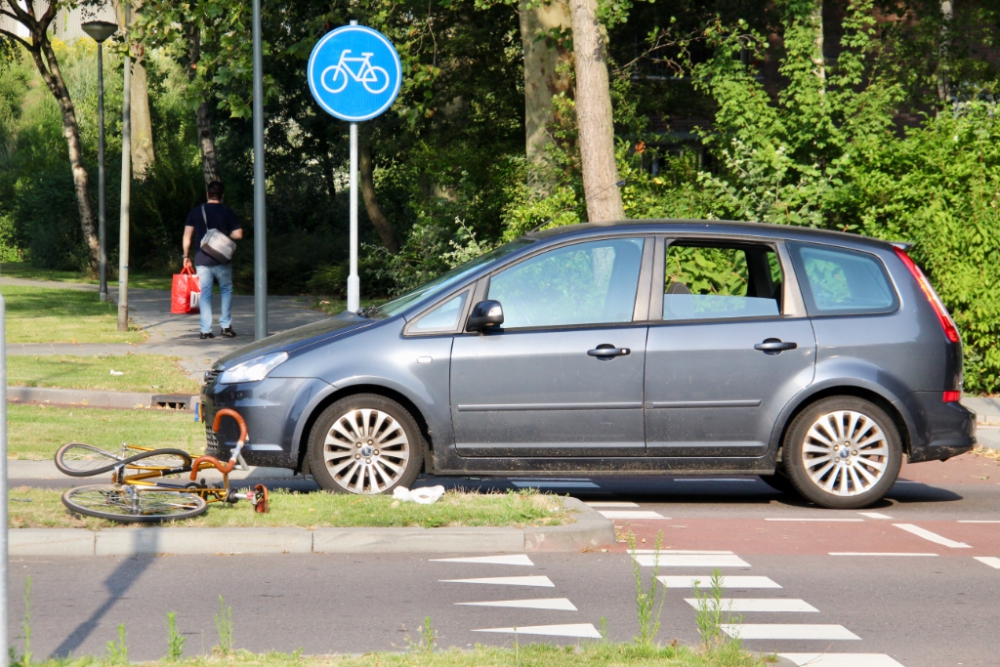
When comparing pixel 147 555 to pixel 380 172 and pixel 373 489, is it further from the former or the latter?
pixel 380 172

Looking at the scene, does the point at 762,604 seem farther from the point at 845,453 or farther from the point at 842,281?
the point at 842,281

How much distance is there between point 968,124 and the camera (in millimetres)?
13852

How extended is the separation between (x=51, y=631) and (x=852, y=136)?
1209 centimetres

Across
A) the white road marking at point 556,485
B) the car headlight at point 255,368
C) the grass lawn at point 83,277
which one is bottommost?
the white road marking at point 556,485

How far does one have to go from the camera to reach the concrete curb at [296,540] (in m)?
6.55

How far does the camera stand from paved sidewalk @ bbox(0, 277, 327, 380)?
16.0 meters

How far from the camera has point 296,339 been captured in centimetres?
804

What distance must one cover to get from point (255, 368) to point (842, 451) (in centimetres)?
375

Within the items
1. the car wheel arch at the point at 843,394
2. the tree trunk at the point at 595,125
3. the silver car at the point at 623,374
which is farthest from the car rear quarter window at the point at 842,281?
the tree trunk at the point at 595,125

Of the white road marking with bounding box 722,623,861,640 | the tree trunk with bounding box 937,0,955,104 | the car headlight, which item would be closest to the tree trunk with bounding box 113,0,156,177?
the tree trunk with bounding box 937,0,955,104

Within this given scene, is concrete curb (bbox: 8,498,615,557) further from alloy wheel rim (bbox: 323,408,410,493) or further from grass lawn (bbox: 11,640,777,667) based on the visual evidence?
grass lawn (bbox: 11,640,777,667)

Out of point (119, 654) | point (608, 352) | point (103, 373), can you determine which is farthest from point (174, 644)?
point (103, 373)

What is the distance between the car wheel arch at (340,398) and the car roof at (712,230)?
1.38m

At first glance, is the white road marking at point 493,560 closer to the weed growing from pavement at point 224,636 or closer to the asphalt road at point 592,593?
the asphalt road at point 592,593
